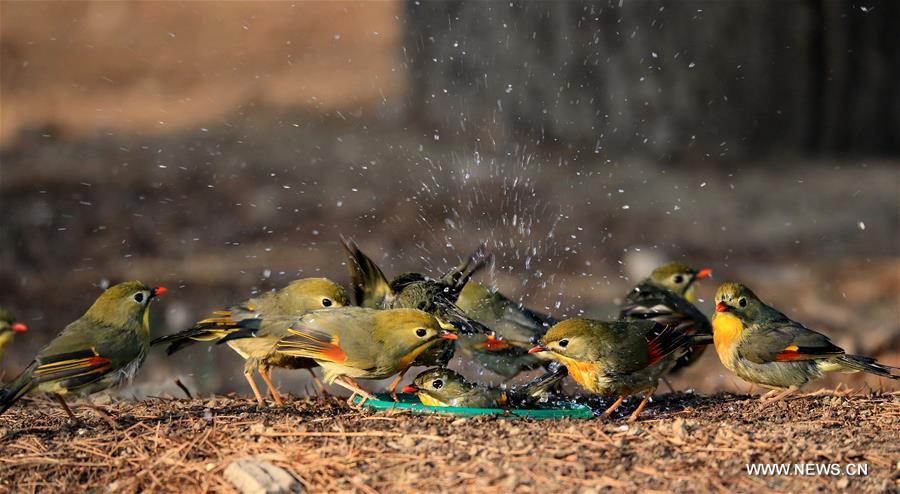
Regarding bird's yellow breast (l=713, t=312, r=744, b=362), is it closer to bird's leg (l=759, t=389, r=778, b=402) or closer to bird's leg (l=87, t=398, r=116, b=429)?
bird's leg (l=759, t=389, r=778, b=402)

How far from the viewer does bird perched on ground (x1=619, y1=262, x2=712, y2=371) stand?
25.2ft

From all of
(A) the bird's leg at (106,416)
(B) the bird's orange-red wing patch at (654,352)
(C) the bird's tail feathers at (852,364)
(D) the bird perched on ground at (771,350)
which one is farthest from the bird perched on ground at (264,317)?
(C) the bird's tail feathers at (852,364)

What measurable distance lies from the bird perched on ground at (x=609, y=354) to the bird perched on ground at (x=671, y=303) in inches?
37.5

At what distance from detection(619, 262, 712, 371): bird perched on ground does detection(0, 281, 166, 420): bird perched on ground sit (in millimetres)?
3572

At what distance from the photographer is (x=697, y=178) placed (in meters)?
16.6

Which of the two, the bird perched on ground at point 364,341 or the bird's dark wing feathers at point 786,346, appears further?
the bird's dark wing feathers at point 786,346

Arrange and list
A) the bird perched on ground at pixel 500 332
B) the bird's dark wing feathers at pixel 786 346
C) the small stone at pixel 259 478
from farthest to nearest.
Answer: the bird perched on ground at pixel 500 332 → the bird's dark wing feathers at pixel 786 346 → the small stone at pixel 259 478

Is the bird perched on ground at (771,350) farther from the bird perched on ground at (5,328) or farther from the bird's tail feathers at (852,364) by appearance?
the bird perched on ground at (5,328)

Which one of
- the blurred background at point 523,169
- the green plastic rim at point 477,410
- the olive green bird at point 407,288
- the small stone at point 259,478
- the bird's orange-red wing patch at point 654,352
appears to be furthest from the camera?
the blurred background at point 523,169

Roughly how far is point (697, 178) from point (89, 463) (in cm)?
1316

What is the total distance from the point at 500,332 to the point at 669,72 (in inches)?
373

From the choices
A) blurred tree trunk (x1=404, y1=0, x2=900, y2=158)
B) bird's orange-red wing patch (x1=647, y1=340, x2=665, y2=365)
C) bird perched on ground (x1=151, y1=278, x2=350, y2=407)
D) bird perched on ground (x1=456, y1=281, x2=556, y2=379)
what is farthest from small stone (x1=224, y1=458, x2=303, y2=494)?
blurred tree trunk (x1=404, y1=0, x2=900, y2=158)

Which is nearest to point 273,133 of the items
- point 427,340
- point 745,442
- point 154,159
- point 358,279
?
point 154,159

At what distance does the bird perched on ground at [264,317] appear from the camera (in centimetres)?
638
